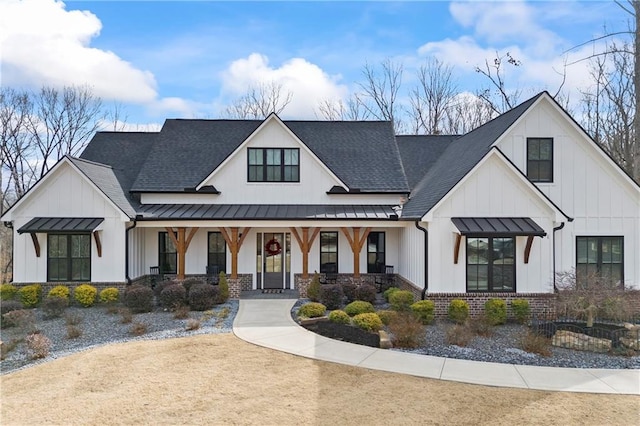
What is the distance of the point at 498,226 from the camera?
1297cm

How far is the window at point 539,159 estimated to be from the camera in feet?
48.5

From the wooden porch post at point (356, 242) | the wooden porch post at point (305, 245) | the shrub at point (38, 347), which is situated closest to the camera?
the shrub at point (38, 347)

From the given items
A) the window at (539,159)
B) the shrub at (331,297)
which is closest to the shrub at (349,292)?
the shrub at (331,297)

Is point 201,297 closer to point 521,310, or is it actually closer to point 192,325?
point 192,325

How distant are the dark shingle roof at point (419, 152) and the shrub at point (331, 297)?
7525mm

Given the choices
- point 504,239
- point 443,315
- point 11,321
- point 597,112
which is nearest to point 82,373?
point 11,321

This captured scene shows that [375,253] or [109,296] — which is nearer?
[109,296]

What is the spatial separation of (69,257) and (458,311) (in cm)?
1403

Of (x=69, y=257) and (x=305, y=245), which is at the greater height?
(x=305, y=245)

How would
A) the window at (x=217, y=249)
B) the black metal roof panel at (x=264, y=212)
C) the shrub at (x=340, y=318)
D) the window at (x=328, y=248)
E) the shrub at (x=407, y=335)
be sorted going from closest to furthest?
the shrub at (x=407, y=335) → the shrub at (x=340, y=318) → the black metal roof panel at (x=264, y=212) → the window at (x=217, y=249) → the window at (x=328, y=248)

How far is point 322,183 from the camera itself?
1798 cm

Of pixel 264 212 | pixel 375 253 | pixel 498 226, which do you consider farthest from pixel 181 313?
pixel 498 226

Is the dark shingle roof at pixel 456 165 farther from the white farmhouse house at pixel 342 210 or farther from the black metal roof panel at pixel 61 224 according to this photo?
the black metal roof panel at pixel 61 224

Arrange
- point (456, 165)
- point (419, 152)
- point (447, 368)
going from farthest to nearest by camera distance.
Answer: point (419, 152), point (456, 165), point (447, 368)
